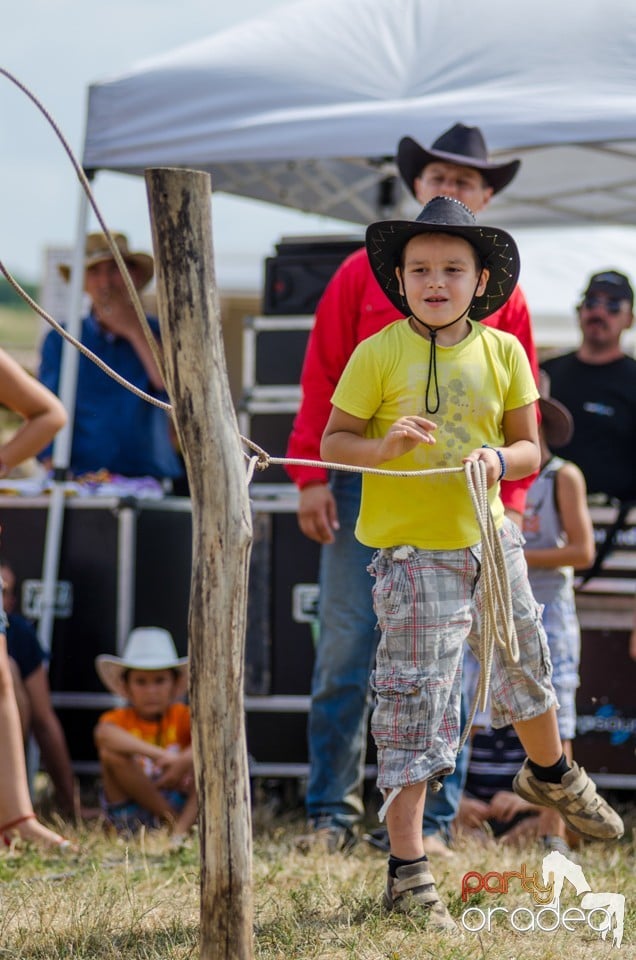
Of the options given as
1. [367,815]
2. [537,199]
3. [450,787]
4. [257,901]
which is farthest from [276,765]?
[537,199]

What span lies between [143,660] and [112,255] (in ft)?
6.09

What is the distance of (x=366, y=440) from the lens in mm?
3260

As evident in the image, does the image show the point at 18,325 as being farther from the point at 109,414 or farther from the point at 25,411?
the point at 25,411

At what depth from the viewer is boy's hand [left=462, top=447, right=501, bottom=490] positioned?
124 inches

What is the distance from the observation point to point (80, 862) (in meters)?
4.09

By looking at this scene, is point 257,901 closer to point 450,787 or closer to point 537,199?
point 450,787

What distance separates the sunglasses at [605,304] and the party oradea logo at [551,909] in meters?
3.38

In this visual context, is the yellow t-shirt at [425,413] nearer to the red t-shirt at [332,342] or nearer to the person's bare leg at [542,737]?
the person's bare leg at [542,737]

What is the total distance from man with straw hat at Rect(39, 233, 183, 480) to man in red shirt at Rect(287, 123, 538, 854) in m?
1.72

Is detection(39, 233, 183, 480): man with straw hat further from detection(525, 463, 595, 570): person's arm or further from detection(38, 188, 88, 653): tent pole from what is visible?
detection(525, 463, 595, 570): person's arm

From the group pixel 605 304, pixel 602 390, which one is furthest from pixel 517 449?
pixel 605 304

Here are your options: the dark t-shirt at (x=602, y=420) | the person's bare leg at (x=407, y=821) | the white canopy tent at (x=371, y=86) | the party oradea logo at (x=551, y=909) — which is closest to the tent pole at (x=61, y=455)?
the white canopy tent at (x=371, y=86)

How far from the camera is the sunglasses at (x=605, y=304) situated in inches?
240

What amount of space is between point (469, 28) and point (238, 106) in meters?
1.04
